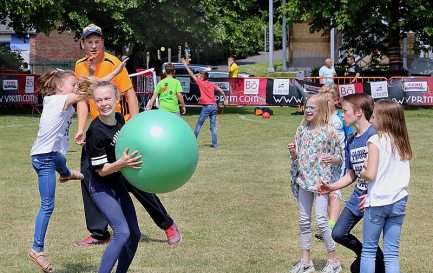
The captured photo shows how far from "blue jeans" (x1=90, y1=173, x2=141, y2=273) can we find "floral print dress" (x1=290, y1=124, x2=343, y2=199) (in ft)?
5.84

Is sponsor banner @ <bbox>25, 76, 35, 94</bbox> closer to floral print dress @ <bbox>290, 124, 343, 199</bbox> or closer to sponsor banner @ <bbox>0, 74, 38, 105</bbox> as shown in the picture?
sponsor banner @ <bbox>0, 74, 38, 105</bbox>

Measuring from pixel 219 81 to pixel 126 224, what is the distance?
2440cm

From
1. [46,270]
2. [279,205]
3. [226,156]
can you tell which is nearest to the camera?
[46,270]

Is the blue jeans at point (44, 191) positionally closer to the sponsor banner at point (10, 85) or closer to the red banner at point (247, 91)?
the sponsor banner at point (10, 85)

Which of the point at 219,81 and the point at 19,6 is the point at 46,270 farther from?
the point at 219,81

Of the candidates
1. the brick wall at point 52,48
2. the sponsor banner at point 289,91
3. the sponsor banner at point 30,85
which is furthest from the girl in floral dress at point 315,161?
the brick wall at point 52,48

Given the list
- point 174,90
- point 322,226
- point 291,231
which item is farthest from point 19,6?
point 322,226

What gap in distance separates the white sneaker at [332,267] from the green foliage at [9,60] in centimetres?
3721

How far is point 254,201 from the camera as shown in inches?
463

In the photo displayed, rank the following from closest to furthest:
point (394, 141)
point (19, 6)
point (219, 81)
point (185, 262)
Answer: point (394, 141), point (185, 262), point (19, 6), point (219, 81)

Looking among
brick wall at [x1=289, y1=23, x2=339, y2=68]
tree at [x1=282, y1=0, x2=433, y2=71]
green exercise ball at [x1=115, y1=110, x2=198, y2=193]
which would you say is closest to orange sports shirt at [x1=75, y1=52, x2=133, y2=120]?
green exercise ball at [x1=115, y1=110, x2=198, y2=193]

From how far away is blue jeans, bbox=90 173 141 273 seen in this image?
6.38 m

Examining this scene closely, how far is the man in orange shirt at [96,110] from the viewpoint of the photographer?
813 centimetres

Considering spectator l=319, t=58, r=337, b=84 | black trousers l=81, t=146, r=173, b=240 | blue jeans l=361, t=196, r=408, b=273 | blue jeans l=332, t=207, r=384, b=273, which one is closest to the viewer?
blue jeans l=361, t=196, r=408, b=273
